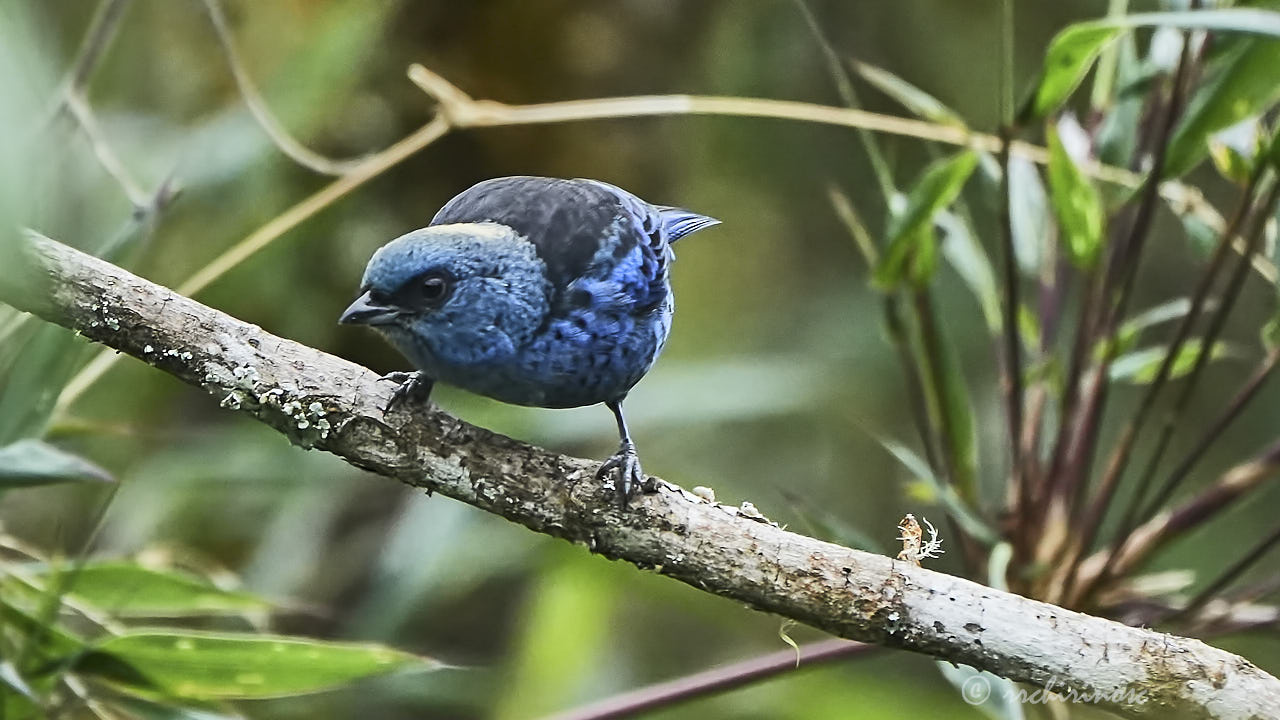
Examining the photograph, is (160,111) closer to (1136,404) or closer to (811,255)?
(811,255)

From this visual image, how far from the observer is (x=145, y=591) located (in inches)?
79.0

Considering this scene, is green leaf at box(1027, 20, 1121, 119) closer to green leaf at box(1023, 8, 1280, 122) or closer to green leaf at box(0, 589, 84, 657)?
green leaf at box(1023, 8, 1280, 122)

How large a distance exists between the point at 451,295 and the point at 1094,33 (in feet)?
3.37

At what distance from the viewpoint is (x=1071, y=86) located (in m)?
1.76

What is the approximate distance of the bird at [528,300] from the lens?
1.47 meters

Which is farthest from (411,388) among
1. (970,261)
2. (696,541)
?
(970,261)

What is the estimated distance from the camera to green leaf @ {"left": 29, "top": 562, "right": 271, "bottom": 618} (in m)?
1.97

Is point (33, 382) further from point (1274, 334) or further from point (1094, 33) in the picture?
point (1274, 334)

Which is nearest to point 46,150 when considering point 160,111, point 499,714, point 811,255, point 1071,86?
point 1071,86

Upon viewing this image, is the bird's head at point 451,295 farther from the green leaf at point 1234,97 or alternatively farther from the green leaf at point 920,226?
the green leaf at point 1234,97

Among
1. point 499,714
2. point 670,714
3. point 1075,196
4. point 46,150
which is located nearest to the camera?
point 46,150

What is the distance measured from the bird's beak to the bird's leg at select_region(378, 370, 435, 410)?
8 centimetres

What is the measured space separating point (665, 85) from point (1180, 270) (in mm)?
2065

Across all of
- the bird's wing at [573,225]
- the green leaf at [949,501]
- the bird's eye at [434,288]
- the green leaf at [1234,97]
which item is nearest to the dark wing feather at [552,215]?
the bird's wing at [573,225]
